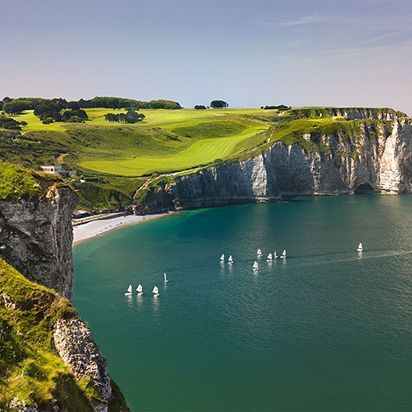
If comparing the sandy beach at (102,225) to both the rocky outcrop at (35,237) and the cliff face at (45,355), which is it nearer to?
the rocky outcrop at (35,237)

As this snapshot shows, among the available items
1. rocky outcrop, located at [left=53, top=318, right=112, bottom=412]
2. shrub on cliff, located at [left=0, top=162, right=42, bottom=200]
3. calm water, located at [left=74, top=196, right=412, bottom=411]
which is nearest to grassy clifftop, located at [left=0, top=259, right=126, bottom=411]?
rocky outcrop, located at [left=53, top=318, right=112, bottom=412]

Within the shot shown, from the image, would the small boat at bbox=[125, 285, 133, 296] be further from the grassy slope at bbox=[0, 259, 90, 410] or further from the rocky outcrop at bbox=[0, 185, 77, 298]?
the grassy slope at bbox=[0, 259, 90, 410]

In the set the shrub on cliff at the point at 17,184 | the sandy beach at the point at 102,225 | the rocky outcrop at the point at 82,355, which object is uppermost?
the shrub on cliff at the point at 17,184

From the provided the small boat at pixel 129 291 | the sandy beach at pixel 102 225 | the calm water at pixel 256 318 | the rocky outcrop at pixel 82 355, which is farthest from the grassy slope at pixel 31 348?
the sandy beach at pixel 102 225

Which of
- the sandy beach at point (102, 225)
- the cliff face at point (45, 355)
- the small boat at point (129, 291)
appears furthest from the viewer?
the sandy beach at point (102, 225)

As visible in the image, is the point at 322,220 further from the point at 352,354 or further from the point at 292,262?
the point at 352,354

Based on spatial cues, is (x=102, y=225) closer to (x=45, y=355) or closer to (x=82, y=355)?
(x=82, y=355)
